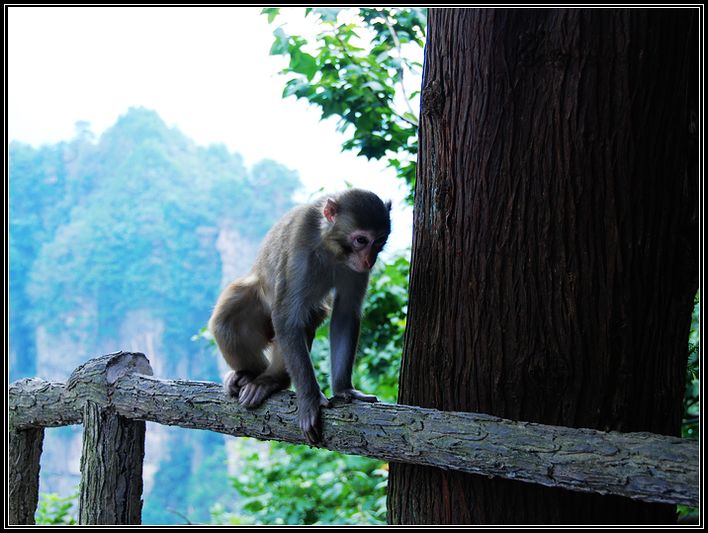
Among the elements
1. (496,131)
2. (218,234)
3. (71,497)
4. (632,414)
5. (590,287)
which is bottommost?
(71,497)

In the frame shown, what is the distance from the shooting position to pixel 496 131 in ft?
9.94

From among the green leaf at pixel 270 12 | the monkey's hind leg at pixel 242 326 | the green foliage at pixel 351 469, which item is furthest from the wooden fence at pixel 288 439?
the green leaf at pixel 270 12

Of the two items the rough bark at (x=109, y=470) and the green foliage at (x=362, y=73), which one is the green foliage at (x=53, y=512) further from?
the green foliage at (x=362, y=73)

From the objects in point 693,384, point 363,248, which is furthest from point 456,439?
point 693,384

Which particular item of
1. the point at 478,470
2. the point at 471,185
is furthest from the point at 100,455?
the point at 471,185

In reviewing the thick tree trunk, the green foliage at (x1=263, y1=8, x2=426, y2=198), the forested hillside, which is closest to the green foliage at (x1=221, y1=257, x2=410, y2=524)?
the green foliage at (x1=263, y1=8, x2=426, y2=198)

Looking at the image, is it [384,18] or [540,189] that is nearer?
[540,189]

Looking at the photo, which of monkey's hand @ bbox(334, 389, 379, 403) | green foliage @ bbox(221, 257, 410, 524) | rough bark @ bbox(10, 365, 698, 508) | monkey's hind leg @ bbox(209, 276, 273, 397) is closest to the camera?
rough bark @ bbox(10, 365, 698, 508)

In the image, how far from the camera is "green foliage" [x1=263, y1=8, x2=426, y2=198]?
5000 mm

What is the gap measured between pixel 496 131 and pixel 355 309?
134cm

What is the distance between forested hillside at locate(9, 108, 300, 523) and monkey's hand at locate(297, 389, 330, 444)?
411 inches

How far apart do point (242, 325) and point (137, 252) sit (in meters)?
10.3

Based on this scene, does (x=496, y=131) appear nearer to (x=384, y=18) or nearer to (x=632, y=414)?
(x=632, y=414)

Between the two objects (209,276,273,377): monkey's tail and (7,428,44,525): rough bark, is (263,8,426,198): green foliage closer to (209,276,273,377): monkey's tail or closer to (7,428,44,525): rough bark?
(209,276,273,377): monkey's tail
